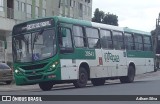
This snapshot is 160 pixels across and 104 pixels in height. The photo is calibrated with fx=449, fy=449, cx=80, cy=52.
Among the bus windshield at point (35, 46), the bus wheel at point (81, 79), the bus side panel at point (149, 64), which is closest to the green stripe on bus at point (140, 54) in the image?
the bus side panel at point (149, 64)

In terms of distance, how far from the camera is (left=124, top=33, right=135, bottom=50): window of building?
2684 cm

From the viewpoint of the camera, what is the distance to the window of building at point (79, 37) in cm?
2145

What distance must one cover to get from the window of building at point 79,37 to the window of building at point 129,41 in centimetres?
523

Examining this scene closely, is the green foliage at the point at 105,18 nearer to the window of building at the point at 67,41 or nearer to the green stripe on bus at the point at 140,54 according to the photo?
the green stripe on bus at the point at 140,54

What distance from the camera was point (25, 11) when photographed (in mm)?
51750

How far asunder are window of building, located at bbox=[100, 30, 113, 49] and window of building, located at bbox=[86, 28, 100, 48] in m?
0.53

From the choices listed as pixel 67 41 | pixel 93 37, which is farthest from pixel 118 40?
pixel 67 41

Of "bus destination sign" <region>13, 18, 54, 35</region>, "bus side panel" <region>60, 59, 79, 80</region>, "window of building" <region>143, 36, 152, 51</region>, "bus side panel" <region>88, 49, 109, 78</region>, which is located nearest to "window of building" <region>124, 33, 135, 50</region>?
"window of building" <region>143, 36, 152, 51</region>

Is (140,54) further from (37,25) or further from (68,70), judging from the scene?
(37,25)

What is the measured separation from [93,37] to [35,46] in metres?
3.99

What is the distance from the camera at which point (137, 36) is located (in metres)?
28.5

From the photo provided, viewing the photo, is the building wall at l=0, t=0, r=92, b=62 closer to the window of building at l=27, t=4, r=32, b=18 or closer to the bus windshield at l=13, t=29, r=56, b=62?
the window of building at l=27, t=4, r=32, b=18

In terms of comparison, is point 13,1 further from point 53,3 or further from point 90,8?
point 90,8

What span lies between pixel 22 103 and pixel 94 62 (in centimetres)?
1143
